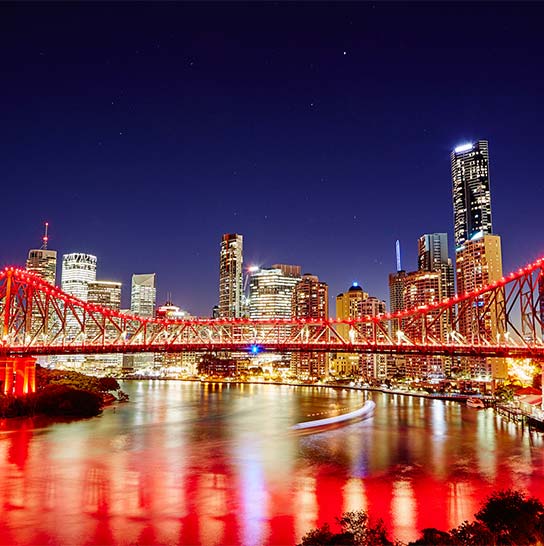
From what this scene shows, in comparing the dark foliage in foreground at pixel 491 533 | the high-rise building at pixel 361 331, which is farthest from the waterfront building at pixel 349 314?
the dark foliage in foreground at pixel 491 533

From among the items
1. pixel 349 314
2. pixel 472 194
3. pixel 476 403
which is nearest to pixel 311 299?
pixel 349 314

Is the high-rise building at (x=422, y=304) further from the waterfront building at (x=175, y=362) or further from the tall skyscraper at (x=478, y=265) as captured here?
the waterfront building at (x=175, y=362)

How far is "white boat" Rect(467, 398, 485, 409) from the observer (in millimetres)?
64750

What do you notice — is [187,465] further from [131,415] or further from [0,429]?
[131,415]

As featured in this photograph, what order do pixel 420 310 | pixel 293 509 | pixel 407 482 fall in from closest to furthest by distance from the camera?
pixel 293 509
pixel 407 482
pixel 420 310

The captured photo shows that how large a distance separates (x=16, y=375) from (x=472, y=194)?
17566 centimetres

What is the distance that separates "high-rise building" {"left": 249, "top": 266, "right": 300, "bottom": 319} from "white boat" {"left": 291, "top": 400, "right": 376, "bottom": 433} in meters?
120

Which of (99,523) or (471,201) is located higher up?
(471,201)

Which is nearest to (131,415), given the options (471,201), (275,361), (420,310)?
(420,310)

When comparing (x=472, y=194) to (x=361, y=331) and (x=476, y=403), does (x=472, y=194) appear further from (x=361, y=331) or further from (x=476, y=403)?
(x=476, y=403)

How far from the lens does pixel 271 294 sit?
18325 cm

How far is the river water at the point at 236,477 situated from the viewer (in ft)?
61.6

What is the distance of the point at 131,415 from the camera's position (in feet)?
169

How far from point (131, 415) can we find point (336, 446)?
76.1ft
